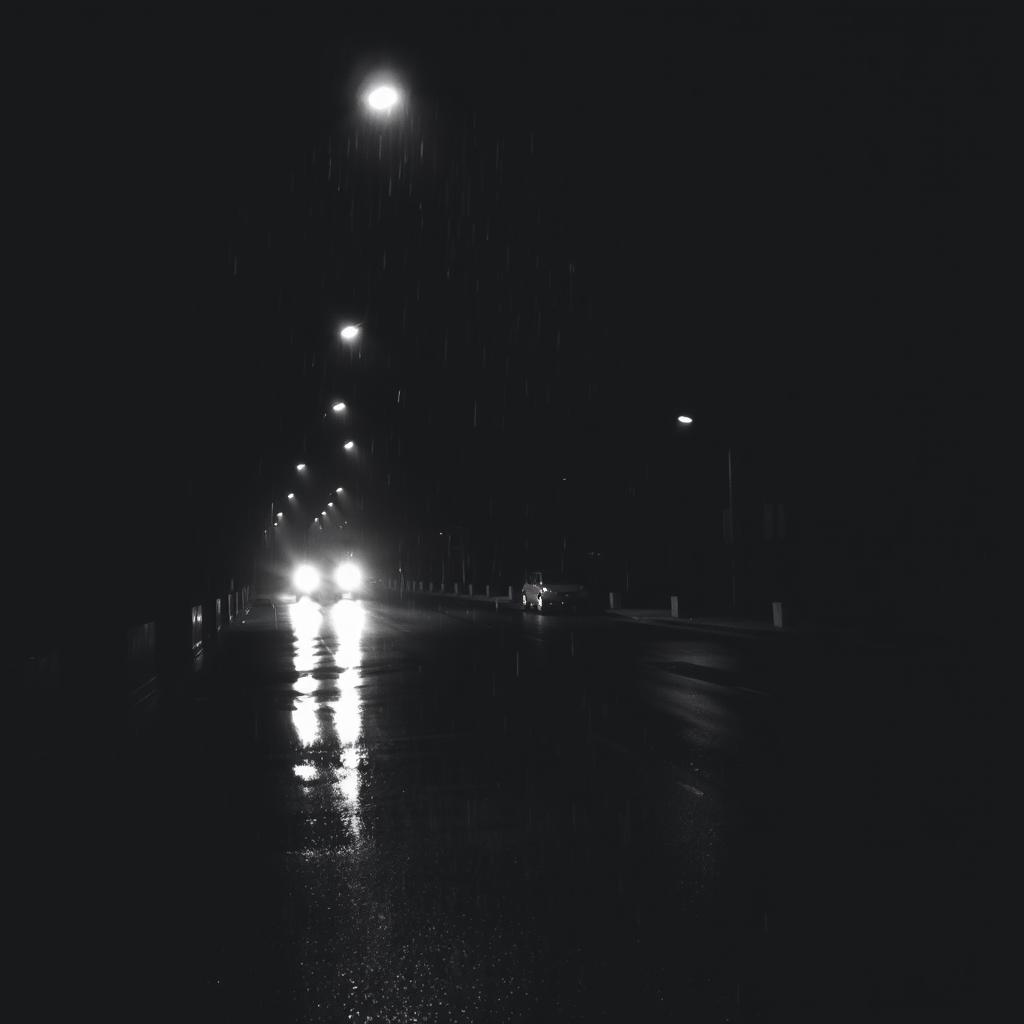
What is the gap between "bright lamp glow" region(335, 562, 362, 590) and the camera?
10794cm

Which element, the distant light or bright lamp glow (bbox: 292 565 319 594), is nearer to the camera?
the distant light

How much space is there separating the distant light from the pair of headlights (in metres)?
74.6

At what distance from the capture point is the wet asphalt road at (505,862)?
4566 millimetres

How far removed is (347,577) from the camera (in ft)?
357

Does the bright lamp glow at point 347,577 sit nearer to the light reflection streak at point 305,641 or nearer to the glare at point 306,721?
the light reflection streak at point 305,641

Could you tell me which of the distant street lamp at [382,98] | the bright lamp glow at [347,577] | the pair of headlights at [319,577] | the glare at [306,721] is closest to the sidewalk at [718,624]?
the glare at [306,721]

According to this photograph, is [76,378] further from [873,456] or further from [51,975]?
[873,456]

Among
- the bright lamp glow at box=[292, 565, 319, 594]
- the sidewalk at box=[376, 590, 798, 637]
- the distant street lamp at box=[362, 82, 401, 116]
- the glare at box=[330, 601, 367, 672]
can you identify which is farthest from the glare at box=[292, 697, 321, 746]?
the bright lamp glow at box=[292, 565, 319, 594]

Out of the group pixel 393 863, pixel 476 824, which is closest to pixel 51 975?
pixel 393 863

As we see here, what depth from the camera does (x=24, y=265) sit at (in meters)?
11.7

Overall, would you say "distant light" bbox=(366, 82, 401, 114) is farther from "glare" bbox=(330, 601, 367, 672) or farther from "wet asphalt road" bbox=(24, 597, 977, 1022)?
"glare" bbox=(330, 601, 367, 672)

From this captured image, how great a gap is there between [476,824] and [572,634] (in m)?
24.2

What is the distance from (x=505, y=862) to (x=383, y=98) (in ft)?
29.4

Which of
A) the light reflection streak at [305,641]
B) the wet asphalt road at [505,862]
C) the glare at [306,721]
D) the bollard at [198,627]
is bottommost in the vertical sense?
the light reflection streak at [305,641]
